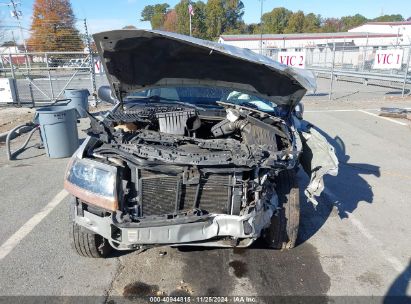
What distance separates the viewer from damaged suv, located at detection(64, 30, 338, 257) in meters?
2.81

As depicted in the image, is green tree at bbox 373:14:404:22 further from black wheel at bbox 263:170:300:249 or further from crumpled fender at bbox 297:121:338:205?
black wheel at bbox 263:170:300:249

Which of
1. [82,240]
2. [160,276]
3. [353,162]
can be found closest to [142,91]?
[82,240]

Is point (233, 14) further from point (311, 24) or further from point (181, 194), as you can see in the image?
point (181, 194)

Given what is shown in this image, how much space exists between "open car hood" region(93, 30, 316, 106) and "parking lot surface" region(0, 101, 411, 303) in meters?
1.69

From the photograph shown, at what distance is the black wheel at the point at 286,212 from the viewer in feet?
11.1

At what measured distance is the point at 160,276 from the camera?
313 centimetres

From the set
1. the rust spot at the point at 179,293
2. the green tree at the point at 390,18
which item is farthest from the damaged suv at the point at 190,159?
the green tree at the point at 390,18

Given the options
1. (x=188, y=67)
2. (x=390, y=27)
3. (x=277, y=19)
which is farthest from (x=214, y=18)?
(x=188, y=67)

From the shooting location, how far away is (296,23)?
7438 cm

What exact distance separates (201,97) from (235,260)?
6.71 feet

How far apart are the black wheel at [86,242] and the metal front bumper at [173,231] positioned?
1.10ft

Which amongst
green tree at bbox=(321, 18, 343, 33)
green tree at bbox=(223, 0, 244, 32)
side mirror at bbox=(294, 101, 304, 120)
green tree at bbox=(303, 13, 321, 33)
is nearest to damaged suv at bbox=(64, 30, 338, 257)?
side mirror at bbox=(294, 101, 304, 120)

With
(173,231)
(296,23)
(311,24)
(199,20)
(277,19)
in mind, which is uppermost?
(199,20)

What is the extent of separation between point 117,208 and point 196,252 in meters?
1.11
